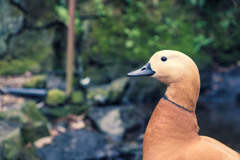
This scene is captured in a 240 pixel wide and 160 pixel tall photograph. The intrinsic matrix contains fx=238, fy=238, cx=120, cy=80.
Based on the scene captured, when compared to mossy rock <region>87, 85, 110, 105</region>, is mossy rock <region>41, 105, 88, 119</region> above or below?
below

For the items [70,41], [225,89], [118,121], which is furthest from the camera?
[225,89]

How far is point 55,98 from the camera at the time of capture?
428 cm

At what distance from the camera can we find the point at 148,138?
1.72 meters

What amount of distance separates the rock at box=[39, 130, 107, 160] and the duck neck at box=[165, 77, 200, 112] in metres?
1.84

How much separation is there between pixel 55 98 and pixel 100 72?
1.85 m

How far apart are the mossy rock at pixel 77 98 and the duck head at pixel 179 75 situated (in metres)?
3.02

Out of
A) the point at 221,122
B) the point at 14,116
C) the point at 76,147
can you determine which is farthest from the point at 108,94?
the point at 221,122

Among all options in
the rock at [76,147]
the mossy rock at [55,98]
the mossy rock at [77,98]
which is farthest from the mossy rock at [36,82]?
the rock at [76,147]

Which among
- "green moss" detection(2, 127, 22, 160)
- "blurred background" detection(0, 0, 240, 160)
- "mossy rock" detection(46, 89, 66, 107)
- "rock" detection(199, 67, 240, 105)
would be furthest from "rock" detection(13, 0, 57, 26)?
"rock" detection(199, 67, 240, 105)

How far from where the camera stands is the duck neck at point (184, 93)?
160 centimetres

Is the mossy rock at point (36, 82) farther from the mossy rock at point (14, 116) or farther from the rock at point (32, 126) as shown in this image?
the mossy rock at point (14, 116)

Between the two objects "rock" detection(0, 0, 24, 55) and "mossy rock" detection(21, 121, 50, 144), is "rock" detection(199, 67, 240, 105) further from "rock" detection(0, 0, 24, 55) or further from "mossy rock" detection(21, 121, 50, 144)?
"rock" detection(0, 0, 24, 55)

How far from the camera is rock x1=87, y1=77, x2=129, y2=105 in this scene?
4.61 meters

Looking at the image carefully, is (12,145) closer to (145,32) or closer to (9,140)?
(9,140)
